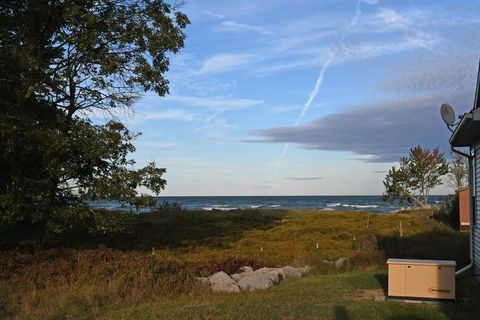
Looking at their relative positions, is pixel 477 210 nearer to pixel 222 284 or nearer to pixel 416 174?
pixel 222 284

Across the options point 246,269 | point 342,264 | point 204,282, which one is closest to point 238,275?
point 246,269

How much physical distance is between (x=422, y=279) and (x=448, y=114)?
445cm

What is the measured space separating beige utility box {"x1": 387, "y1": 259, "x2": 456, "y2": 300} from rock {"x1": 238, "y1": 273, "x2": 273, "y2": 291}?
3511 millimetres

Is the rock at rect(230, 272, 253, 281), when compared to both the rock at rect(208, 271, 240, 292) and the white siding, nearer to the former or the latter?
the rock at rect(208, 271, 240, 292)

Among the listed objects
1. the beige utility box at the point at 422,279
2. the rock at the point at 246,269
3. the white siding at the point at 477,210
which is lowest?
the rock at the point at 246,269

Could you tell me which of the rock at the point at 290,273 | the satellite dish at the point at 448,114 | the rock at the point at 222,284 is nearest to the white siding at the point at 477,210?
the satellite dish at the point at 448,114

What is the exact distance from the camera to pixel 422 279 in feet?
32.2

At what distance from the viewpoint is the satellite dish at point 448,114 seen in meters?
12.4

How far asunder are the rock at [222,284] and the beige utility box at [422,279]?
12.3 ft

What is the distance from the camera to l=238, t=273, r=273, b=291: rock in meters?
12.5

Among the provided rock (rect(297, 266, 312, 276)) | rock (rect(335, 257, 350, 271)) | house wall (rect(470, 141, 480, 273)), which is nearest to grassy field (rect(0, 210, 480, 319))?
rock (rect(335, 257, 350, 271))

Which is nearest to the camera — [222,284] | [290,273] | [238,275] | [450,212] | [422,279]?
[422,279]

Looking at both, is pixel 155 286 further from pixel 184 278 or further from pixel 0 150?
pixel 0 150

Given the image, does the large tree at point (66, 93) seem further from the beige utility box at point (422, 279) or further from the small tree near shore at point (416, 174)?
the small tree near shore at point (416, 174)
